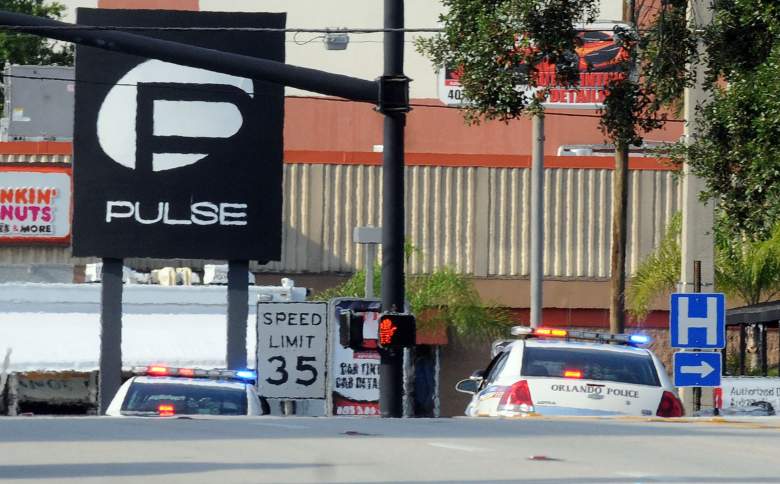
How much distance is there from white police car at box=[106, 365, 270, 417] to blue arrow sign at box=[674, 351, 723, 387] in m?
5.81

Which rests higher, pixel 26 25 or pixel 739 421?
pixel 26 25

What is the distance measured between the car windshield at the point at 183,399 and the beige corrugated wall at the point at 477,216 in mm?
20002

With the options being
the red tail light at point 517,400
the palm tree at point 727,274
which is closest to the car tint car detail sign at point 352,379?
the red tail light at point 517,400

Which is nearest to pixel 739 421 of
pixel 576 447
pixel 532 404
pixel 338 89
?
pixel 532 404

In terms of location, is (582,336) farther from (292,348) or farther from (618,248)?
(618,248)

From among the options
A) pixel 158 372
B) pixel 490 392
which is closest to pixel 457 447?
pixel 490 392

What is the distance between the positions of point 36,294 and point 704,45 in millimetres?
14666

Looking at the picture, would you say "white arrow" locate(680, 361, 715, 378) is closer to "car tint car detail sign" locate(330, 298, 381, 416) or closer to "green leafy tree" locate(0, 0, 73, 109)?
"car tint car detail sign" locate(330, 298, 381, 416)

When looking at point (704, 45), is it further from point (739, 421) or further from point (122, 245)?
point (122, 245)

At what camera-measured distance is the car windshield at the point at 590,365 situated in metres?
17.2

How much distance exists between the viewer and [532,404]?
1691 centimetres

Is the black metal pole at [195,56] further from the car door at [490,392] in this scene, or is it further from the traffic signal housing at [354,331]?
the car door at [490,392]

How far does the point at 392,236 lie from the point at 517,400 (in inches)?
166

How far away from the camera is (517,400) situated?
1697cm
